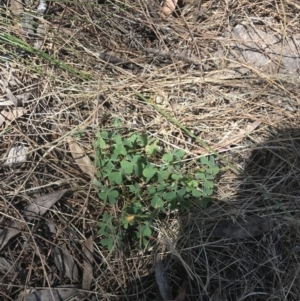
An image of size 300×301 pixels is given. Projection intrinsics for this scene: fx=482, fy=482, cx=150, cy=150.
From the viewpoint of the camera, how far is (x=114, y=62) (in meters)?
2.62

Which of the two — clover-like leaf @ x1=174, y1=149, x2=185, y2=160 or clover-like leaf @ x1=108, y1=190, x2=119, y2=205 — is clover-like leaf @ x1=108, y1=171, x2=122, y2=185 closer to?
clover-like leaf @ x1=108, y1=190, x2=119, y2=205

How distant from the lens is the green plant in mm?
2170

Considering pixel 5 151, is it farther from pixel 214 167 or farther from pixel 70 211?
pixel 214 167

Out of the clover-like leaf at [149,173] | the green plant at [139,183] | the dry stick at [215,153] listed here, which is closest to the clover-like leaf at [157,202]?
the green plant at [139,183]

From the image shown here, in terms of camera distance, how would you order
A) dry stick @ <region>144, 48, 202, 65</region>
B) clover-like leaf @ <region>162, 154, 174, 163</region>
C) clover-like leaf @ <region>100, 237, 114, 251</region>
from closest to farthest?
1. clover-like leaf @ <region>100, 237, 114, 251</region>
2. clover-like leaf @ <region>162, 154, 174, 163</region>
3. dry stick @ <region>144, 48, 202, 65</region>

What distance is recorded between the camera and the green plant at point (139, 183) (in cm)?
217

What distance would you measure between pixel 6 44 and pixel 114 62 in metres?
0.57

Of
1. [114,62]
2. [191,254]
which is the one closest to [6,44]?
[114,62]

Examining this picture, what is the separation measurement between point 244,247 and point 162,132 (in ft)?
2.27

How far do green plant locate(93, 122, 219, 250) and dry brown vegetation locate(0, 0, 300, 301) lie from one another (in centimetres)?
8

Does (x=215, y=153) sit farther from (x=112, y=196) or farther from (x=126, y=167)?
(x=112, y=196)

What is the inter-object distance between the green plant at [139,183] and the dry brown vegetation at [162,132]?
8 centimetres

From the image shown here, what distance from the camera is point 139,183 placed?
2.29 metres

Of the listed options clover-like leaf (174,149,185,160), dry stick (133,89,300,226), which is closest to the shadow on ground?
dry stick (133,89,300,226)
